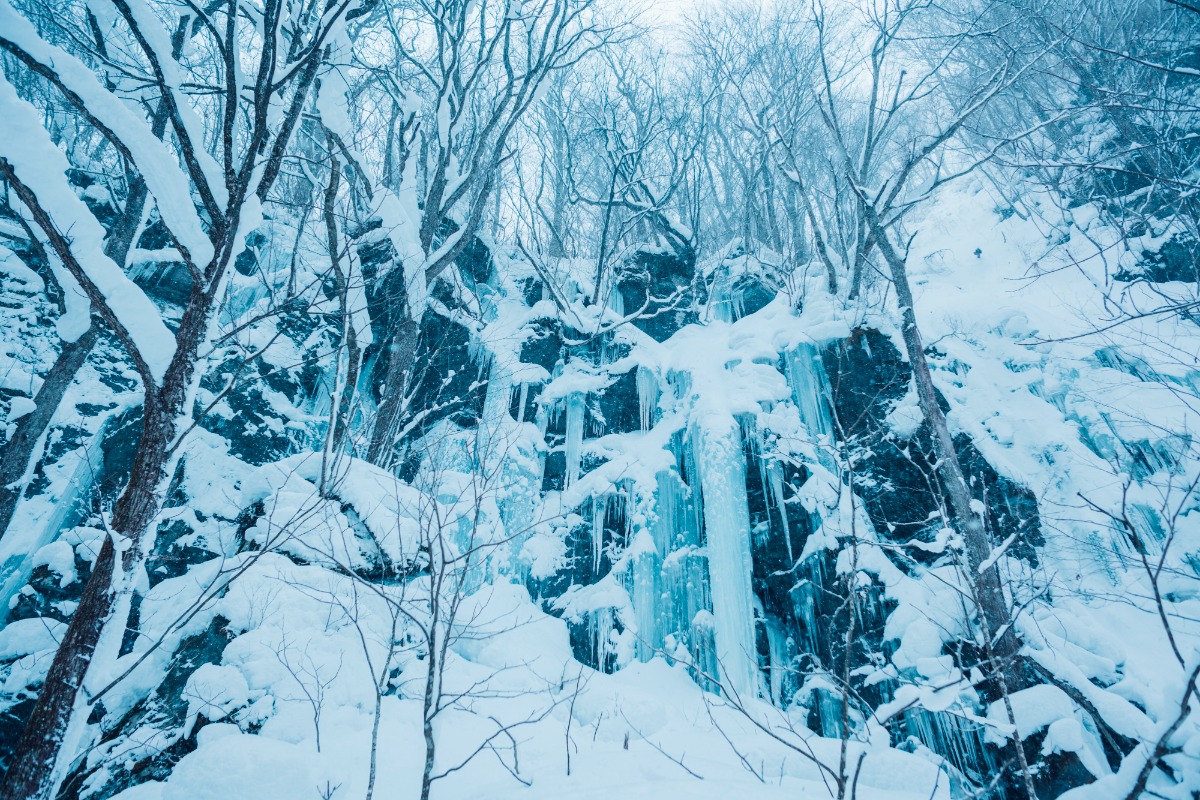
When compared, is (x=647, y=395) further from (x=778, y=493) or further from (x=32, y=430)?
(x=32, y=430)

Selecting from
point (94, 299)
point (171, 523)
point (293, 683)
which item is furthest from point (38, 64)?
point (171, 523)

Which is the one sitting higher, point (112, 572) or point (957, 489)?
point (957, 489)

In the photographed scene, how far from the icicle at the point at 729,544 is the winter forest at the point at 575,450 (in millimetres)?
42

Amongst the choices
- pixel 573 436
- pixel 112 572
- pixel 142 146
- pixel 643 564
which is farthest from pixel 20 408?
pixel 643 564

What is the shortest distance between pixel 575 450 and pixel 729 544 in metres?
2.64

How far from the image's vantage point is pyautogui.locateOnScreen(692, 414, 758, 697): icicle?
5.25m

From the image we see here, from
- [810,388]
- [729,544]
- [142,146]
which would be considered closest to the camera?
[142,146]

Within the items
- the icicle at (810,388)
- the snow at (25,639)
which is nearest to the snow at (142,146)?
the snow at (25,639)

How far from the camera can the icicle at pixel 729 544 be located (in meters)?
5.25

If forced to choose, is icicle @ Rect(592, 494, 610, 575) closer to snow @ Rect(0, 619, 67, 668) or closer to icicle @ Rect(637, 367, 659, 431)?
icicle @ Rect(637, 367, 659, 431)

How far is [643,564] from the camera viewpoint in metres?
6.10

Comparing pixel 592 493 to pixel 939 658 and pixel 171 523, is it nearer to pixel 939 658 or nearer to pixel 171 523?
pixel 939 658

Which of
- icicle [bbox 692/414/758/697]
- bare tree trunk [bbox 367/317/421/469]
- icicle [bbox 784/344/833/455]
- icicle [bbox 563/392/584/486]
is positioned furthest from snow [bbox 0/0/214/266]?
icicle [bbox 784/344/833/455]

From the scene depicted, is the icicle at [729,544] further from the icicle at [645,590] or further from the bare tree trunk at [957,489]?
the bare tree trunk at [957,489]
